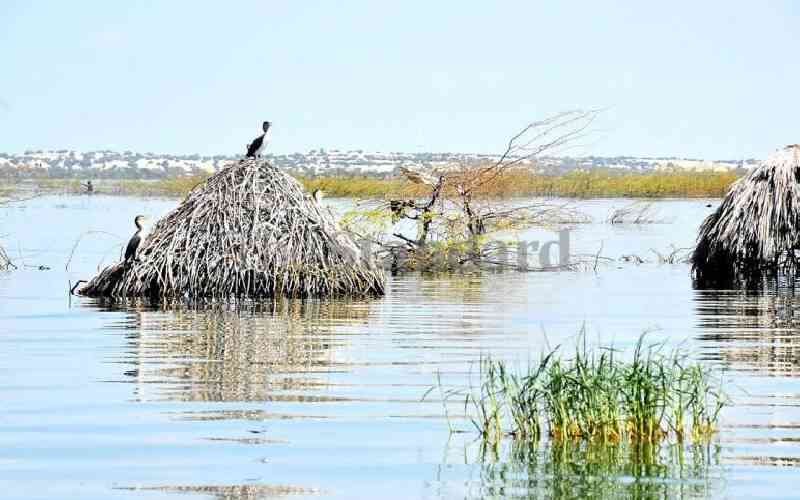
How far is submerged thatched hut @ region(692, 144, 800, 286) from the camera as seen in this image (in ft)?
115

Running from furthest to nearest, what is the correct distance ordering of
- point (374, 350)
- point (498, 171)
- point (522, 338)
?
1. point (498, 171)
2. point (522, 338)
3. point (374, 350)

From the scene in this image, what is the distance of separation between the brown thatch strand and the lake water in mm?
829

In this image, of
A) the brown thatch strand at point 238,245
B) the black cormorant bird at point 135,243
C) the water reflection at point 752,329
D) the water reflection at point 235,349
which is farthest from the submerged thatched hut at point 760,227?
the black cormorant bird at point 135,243

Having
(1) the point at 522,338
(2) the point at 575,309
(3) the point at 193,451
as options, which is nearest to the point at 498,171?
(2) the point at 575,309

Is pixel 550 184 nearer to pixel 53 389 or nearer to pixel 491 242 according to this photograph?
pixel 491 242

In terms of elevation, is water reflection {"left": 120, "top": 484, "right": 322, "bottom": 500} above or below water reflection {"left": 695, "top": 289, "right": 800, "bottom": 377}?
below

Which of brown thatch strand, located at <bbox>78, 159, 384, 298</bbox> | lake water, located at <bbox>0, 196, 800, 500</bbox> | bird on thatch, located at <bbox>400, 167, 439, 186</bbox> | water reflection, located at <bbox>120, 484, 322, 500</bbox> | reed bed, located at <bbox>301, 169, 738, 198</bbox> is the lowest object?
water reflection, located at <bbox>120, 484, 322, 500</bbox>

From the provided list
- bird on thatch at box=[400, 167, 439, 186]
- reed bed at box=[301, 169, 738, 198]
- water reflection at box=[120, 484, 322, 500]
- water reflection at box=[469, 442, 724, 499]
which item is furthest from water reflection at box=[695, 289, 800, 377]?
reed bed at box=[301, 169, 738, 198]

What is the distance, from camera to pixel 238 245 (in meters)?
27.9

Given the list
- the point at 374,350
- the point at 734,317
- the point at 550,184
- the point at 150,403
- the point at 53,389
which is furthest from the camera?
the point at 550,184

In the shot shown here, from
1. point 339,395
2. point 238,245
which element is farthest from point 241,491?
point 238,245

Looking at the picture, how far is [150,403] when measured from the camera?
16156 millimetres

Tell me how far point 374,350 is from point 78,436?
706cm

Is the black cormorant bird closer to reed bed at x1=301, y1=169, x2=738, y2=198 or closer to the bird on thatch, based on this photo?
the bird on thatch
